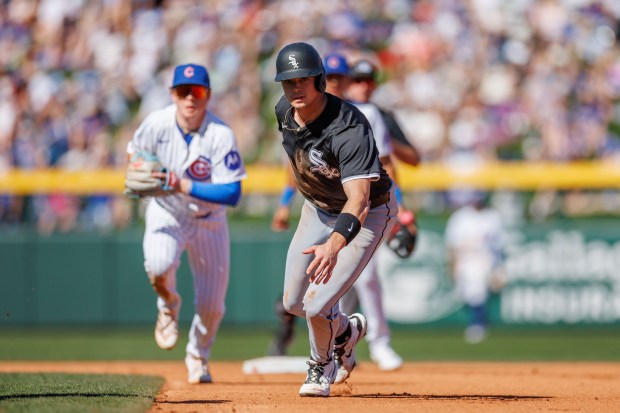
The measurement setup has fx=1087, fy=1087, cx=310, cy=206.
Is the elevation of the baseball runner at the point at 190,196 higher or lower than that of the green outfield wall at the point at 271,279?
higher

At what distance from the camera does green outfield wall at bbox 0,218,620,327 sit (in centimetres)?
1409

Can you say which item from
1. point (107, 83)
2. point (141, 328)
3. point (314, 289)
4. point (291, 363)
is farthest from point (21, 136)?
point (314, 289)

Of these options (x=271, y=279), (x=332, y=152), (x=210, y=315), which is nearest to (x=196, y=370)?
(x=210, y=315)

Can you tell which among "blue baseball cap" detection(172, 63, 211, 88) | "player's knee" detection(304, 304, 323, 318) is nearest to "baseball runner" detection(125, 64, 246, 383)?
"blue baseball cap" detection(172, 63, 211, 88)

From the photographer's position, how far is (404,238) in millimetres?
8156

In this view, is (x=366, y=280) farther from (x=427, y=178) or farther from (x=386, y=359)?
(x=427, y=178)

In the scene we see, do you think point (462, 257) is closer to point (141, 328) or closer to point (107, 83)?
point (141, 328)

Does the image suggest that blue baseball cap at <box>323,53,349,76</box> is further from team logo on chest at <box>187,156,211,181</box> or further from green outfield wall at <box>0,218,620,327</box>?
green outfield wall at <box>0,218,620,327</box>

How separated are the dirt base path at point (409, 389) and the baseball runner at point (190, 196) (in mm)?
568

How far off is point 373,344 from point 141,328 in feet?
20.0

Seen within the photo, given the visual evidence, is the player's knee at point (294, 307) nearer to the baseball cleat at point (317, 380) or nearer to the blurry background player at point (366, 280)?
the baseball cleat at point (317, 380)

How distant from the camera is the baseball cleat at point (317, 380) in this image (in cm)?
630

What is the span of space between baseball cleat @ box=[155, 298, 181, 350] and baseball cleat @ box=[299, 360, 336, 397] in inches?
54.7

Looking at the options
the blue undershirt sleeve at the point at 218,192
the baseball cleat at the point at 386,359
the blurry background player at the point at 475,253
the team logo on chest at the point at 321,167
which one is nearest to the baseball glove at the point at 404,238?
the baseball cleat at the point at 386,359
